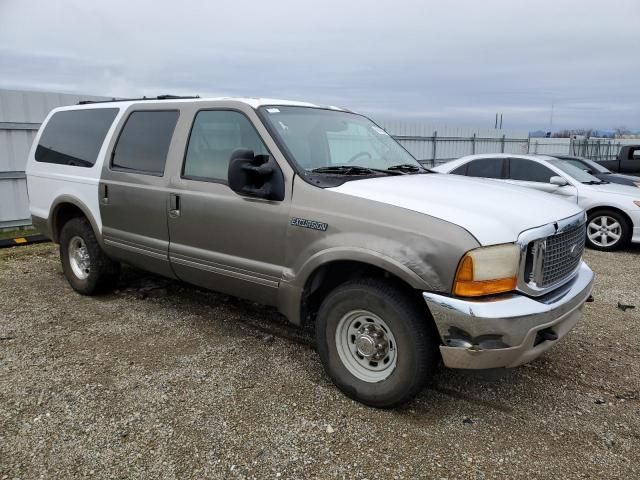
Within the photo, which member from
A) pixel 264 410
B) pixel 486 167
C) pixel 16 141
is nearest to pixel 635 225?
pixel 486 167

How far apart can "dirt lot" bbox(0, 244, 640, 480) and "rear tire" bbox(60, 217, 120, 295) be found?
0.49 meters

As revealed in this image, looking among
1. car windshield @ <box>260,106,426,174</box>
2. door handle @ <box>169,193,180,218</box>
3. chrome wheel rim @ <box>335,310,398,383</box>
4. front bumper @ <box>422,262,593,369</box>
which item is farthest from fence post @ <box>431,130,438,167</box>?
front bumper @ <box>422,262,593,369</box>

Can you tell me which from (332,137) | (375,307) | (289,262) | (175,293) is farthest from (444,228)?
(175,293)

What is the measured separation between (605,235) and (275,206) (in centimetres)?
678

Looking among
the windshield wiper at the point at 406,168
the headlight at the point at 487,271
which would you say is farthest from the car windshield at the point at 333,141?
the headlight at the point at 487,271

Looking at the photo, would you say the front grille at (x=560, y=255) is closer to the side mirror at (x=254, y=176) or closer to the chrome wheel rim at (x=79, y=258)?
the side mirror at (x=254, y=176)

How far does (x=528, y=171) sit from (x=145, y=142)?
678 cm

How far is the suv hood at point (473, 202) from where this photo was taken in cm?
275

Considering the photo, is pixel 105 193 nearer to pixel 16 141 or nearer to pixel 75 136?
pixel 75 136

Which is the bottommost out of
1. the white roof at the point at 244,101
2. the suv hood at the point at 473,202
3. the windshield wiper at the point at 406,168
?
the suv hood at the point at 473,202

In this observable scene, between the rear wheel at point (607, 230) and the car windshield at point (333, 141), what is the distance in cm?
519

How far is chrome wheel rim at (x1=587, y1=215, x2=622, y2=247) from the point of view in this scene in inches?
313

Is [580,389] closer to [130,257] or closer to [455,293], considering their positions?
[455,293]

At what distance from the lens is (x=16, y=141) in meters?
8.38
